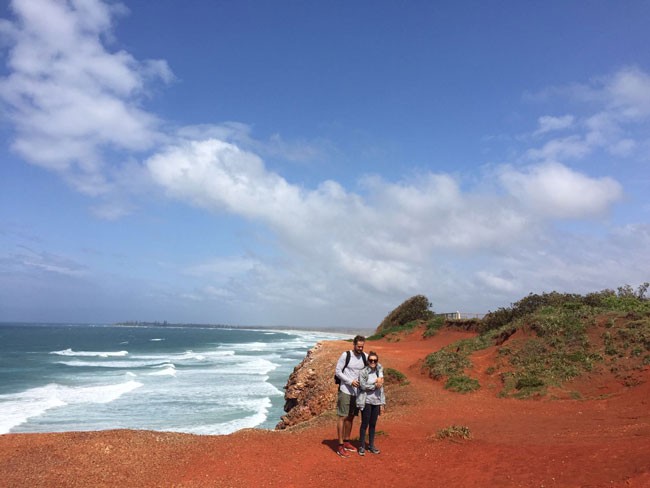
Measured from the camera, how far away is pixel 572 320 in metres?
18.8

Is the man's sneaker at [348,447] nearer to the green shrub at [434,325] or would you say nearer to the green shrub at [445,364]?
the green shrub at [445,364]

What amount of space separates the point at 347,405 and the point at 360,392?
377 millimetres

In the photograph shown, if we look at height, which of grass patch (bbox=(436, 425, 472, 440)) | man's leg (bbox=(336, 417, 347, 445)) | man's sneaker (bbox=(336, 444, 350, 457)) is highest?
man's leg (bbox=(336, 417, 347, 445))

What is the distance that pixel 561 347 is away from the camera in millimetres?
17078

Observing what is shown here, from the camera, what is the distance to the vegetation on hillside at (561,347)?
14703mm

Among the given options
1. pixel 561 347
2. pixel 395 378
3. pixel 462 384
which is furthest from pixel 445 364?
pixel 561 347

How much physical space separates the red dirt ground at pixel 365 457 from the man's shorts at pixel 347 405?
0.72 m

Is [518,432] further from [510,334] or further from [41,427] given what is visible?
[41,427]

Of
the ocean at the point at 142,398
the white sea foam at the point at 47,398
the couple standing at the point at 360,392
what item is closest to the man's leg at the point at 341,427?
the couple standing at the point at 360,392

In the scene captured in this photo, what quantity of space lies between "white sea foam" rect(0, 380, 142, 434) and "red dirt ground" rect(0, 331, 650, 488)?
51.6 feet

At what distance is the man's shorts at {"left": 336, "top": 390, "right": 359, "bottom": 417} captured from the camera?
306 inches

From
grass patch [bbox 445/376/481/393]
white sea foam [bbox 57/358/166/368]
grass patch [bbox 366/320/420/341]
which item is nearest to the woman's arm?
grass patch [bbox 445/376/481/393]

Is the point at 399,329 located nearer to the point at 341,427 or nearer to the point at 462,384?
the point at 462,384

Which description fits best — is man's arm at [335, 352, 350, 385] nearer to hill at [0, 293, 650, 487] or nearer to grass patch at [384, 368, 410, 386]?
hill at [0, 293, 650, 487]
